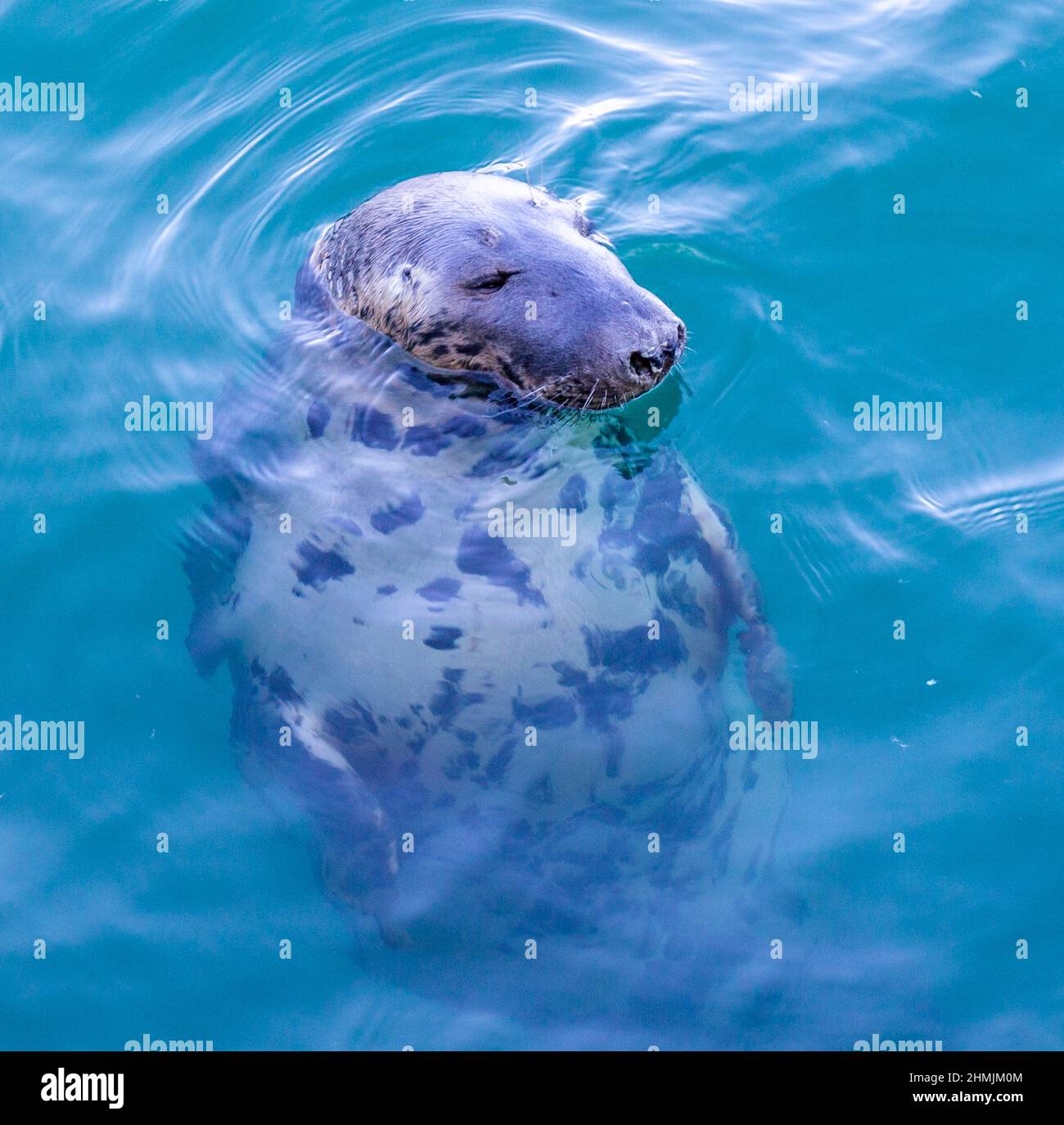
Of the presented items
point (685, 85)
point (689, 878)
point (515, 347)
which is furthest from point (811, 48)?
point (689, 878)

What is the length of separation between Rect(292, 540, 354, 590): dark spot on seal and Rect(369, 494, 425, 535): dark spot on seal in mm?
209

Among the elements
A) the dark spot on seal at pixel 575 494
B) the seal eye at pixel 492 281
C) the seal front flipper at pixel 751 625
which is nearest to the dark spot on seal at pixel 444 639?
the dark spot on seal at pixel 575 494

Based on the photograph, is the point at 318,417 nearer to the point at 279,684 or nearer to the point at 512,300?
the point at 512,300

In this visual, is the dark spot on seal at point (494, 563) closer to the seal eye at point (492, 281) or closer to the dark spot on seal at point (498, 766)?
the dark spot on seal at point (498, 766)

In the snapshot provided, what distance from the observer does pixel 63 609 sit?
22.4 ft

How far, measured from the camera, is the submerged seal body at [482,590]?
566 cm

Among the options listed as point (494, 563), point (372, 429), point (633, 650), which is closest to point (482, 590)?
point (494, 563)

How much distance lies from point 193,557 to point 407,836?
1934 millimetres

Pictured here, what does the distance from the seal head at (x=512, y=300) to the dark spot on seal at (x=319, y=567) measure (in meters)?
0.97

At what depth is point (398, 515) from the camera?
19.4 ft

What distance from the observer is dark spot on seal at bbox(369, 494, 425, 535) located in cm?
589

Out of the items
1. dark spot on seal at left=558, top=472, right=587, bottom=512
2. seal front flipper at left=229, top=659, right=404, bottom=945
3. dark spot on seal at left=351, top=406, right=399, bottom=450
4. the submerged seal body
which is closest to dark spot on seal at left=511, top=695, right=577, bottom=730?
the submerged seal body

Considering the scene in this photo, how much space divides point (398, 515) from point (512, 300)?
40.7 inches

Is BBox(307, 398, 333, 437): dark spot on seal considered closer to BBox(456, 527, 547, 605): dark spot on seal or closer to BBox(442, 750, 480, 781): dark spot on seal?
BBox(456, 527, 547, 605): dark spot on seal
